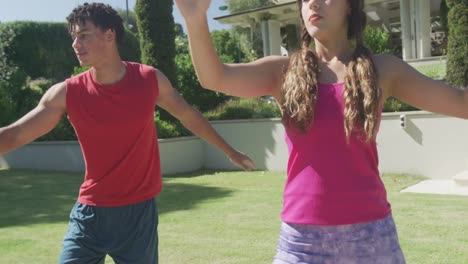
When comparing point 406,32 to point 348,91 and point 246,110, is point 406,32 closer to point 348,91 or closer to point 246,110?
point 246,110

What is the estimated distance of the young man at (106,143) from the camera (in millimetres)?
2891

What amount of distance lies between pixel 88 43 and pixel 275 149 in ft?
29.5

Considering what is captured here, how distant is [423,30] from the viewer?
51.7 ft

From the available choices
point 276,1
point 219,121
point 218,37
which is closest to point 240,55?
point 218,37

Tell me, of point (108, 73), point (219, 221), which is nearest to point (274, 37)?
point (219, 221)

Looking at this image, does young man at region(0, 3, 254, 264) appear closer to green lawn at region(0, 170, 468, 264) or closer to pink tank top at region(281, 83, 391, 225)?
pink tank top at region(281, 83, 391, 225)

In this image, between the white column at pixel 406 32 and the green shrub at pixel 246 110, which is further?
the white column at pixel 406 32

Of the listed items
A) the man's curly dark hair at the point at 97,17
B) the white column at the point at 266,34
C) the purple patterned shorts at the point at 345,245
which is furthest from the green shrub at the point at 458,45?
the white column at the point at 266,34

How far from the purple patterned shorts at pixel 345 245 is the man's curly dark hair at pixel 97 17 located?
1.89 meters

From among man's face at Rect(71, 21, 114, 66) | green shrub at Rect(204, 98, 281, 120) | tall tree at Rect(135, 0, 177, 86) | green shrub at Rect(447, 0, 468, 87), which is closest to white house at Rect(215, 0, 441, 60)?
green shrub at Rect(204, 98, 281, 120)

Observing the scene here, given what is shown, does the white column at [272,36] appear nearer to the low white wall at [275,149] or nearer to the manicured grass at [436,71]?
the manicured grass at [436,71]

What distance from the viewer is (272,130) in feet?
39.2

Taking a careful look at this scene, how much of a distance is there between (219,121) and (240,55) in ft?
59.1

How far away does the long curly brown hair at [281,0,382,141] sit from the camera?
A: 1.74 m
